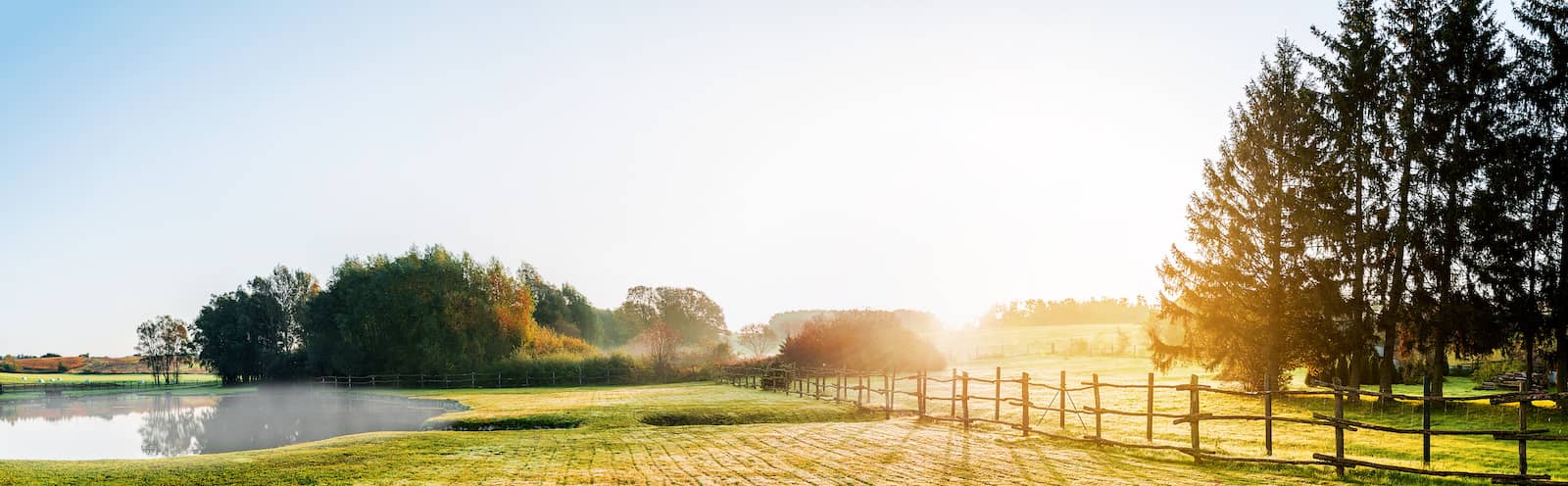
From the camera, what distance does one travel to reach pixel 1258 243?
28.1m

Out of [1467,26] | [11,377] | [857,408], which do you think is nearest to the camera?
[1467,26]

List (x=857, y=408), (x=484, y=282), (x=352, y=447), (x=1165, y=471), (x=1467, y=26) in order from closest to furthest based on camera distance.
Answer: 1. (x=1165, y=471)
2. (x=352, y=447)
3. (x=1467, y=26)
4. (x=857, y=408)
5. (x=484, y=282)

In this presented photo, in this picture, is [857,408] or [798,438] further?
[857,408]

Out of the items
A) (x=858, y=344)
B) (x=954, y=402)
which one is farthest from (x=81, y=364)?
(x=954, y=402)

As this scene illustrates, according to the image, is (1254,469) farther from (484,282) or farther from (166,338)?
(166,338)

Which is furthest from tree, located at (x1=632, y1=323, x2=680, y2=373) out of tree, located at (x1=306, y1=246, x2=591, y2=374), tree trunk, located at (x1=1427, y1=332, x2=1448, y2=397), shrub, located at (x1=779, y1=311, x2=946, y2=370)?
tree trunk, located at (x1=1427, y1=332, x2=1448, y2=397)

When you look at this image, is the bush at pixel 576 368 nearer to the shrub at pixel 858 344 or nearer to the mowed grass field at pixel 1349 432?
the shrub at pixel 858 344

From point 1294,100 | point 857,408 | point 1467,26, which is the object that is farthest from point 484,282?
point 1467,26

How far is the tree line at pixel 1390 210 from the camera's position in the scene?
23.4m

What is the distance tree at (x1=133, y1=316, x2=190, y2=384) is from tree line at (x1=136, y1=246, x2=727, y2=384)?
5.74 m

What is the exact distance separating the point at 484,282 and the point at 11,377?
174 ft

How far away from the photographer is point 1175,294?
3012 cm

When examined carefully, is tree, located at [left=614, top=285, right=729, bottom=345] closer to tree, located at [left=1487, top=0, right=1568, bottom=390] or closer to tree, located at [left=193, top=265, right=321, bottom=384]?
tree, located at [left=193, top=265, right=321, bottom=384]

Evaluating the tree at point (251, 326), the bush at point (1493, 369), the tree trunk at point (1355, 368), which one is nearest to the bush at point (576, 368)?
the tree at point (251, 326)
